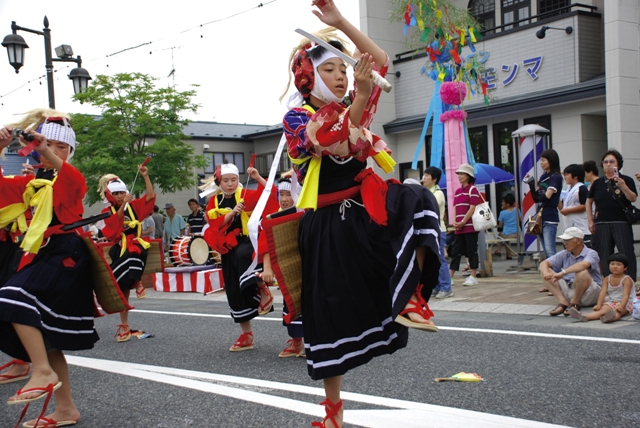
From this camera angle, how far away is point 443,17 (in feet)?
41.8

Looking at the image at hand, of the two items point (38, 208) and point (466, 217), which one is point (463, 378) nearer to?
point (38, 208)

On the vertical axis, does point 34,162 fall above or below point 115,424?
above

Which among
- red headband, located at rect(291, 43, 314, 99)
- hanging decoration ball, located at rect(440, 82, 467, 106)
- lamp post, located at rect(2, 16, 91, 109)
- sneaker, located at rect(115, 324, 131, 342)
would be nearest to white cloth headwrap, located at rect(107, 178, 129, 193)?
sneaker, located at rect(115, 324, 131, 342)

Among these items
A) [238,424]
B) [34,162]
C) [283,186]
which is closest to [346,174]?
[238,424]

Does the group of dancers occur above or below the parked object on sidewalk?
above

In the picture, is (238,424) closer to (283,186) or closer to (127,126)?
(283,186)

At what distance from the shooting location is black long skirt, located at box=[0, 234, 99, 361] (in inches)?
155

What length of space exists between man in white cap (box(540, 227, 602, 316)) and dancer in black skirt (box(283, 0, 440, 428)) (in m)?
4.82

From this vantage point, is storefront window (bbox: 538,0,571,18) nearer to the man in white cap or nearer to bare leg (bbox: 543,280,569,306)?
the man in white cap

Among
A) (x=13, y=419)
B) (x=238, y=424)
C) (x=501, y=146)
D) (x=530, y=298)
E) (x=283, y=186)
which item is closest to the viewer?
(x=238, y=424)

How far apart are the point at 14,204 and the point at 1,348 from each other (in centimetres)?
97

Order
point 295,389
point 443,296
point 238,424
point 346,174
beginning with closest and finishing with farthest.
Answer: point 346,174 → point 238,424 → point 295,389 → point 443,296

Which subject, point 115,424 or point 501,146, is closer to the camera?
point 115,424

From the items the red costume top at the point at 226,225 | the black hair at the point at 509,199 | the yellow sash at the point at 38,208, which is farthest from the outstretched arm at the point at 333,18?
the black hair at the point at 509,199
